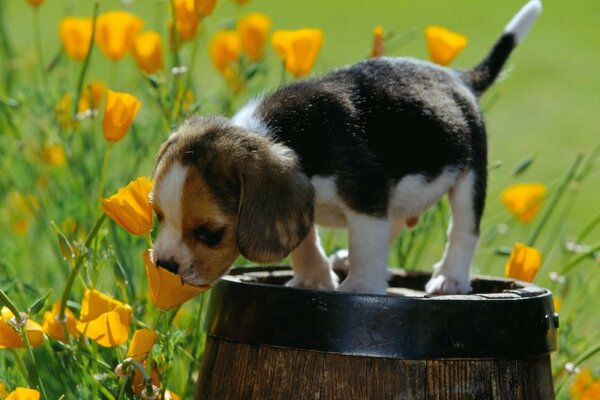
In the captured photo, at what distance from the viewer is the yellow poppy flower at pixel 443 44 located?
3495 millimetres

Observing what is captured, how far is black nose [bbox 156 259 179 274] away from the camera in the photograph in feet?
8.26

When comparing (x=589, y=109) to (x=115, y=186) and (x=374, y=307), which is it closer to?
(x=115, y=186)

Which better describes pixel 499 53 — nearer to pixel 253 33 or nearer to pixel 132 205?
pixel 253 33

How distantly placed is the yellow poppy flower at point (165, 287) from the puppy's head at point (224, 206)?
0.08 ft

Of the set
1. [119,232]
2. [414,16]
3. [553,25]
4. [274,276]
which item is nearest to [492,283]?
[274,276]

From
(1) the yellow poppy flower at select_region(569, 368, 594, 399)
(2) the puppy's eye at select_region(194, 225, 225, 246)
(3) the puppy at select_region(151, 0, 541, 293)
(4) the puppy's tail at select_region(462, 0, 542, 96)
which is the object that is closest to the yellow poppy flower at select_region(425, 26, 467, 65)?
(4) the puppy's tail at select_region(462, 0, 542, 96)

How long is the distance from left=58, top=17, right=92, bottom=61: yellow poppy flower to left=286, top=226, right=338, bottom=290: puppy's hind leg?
4.75 ft

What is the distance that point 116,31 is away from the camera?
382 centimetres

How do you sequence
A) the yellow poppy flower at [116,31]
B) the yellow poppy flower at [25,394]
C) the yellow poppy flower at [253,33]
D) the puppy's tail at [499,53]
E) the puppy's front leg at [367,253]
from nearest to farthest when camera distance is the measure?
the yellow poppy flower at [25,394] → the puppy's front leg at [367,253] → the puppy's tail at [499,53] → the yellow poppy flower at [116,31] → the yellow poppy flower at [253,33]

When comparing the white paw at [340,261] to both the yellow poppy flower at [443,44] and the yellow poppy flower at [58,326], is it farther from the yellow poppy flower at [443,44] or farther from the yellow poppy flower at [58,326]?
the yellow poppy flower at [58,326]

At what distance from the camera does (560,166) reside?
8.72 meters

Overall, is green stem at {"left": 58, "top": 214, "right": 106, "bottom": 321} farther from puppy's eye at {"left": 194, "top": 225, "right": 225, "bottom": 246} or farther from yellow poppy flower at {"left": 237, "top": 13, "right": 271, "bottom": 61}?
yellow poppy flower at {"left": 237, "top": 13, "right": 271, "bottom": 61}

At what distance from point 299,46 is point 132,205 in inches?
43.7

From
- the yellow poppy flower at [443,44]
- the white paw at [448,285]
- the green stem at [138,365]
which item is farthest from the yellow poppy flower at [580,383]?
the green stem at [138,365]
